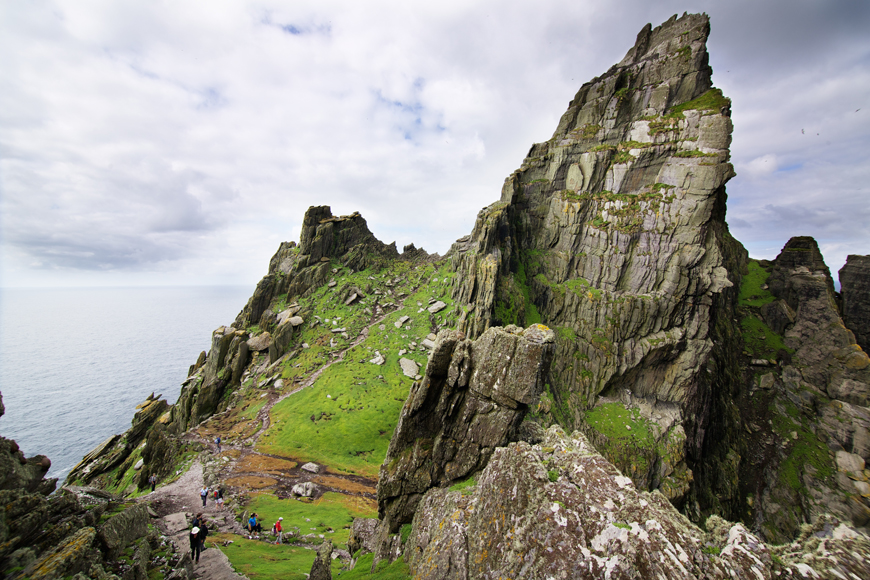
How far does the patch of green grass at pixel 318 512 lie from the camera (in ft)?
85.7

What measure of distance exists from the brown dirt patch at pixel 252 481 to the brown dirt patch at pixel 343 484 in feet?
17.0

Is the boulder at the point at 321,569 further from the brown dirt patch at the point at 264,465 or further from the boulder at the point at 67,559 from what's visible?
the brown dirt patch at the point at 264,465

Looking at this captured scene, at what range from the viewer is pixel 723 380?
55688 millimetres

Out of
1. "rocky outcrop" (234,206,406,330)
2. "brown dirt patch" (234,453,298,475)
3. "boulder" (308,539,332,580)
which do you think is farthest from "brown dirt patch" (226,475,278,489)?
"rocky outcrop" (234,206,406,330)

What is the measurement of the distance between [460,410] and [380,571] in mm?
8962

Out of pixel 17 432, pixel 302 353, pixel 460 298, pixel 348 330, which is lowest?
pixel 17 432

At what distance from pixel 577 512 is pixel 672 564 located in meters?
2.37

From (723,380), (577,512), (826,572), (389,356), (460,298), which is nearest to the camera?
(826,572)

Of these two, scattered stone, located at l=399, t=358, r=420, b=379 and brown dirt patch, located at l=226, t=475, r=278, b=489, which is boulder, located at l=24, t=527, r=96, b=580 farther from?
scattered stone, located at l=399, t=358, r=420, b=379

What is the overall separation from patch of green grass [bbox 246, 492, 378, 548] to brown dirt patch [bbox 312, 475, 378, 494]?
1.75 m

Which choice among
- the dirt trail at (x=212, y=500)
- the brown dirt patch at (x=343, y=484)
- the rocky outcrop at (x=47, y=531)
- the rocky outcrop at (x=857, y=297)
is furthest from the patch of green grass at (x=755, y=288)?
the rocky outcrop at (x=47, y=531)

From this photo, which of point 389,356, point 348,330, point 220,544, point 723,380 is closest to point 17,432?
point 348,330

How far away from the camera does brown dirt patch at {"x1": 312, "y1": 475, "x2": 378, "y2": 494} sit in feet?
119

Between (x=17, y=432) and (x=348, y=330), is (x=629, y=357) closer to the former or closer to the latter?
(x=348, y=330)
